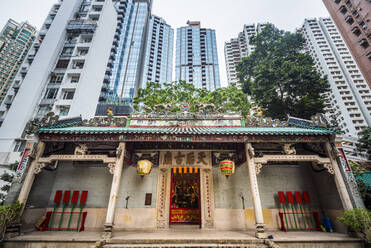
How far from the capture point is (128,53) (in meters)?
57.5

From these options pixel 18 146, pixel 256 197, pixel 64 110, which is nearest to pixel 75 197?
pixel 256 197

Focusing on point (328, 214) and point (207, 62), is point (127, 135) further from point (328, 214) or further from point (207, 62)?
point (207, 62)

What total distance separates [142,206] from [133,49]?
61.7m

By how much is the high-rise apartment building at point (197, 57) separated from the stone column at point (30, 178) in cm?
→ 6249

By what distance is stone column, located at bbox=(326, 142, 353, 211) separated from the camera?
251 inches

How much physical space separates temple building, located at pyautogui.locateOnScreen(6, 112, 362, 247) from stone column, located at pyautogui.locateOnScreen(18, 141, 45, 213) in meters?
0.03

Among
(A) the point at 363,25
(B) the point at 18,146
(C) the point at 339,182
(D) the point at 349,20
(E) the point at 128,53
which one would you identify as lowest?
(C) the point at 339,182

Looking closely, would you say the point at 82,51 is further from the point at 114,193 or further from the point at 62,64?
the point at 114,193

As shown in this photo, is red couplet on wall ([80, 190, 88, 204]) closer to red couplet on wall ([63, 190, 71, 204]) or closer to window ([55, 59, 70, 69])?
red couplet on wall ([63, 190, 71, 204])

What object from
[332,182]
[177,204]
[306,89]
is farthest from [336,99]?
[177,204]

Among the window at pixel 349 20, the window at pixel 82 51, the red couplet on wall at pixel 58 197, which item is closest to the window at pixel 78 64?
the window at pixel 82 51

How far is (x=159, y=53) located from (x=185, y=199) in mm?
70610

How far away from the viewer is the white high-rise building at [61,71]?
20641mm

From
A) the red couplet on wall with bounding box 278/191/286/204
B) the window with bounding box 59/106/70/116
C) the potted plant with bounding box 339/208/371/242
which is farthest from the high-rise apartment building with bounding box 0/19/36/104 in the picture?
the potted plant with bounding box 339/208/371/242
